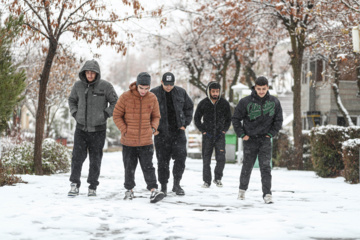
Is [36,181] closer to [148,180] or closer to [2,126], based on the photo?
[2,126]

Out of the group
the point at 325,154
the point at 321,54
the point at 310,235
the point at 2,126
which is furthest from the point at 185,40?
the point at 310,235

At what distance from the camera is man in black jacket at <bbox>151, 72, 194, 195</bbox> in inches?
323

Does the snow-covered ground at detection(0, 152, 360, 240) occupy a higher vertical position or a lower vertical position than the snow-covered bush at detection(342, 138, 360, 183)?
lower

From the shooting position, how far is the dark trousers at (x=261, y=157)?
24.9 feet

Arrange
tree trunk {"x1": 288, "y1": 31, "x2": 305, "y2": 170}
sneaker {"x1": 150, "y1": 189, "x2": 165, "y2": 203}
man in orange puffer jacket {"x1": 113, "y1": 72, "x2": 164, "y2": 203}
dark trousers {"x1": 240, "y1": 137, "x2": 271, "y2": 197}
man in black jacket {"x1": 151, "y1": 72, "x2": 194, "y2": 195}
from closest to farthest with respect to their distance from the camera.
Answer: sneaker {"x1": 150, "y1": 189, "x2": 165, "y2": 203}
man in orange puffer jacket {"x1": 113, "y1": 72, "x2": 164, "y2": 203}
dark trousers {"x1": 240, "y1": 137, "x2": 271, "y2": 197}
man in black jacket {"x1": 151, "y1": 72, "x2": 194, "y2": 195}
tree trunk {"x1": 288, "y1": 31, "x2": 305, "y2": 170}

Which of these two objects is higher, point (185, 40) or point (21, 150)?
point (185, 40)

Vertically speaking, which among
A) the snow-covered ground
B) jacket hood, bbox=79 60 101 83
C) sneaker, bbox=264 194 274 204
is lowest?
the snow-covered ground

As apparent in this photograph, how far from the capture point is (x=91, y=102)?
25.5 feet

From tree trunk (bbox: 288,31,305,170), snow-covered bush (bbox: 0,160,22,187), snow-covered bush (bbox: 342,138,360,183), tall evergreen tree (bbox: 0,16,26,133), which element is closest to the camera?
snow-covered bush (bbox: 0,160,22,187)

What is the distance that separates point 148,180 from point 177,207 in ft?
2.78

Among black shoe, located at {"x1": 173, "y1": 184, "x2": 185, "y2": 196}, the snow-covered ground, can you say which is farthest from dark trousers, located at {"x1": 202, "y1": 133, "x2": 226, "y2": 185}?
black shoe, located at {"x1": 173, "y1": 184, "x2": 185, "y2": 196}

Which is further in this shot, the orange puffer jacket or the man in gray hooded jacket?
the man in gray hooded jacket

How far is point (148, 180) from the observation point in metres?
7.60

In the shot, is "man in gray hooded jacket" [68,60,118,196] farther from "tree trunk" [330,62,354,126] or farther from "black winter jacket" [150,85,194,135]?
"tree trunk" [330,62,354,126]
